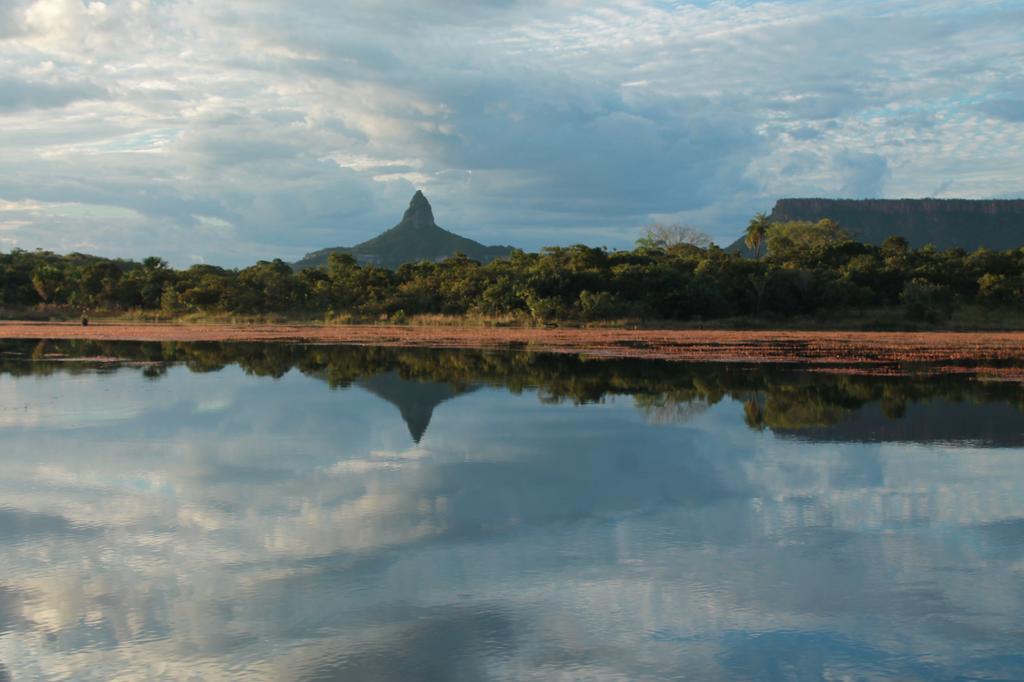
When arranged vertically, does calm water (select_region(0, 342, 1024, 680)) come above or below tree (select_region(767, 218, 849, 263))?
below

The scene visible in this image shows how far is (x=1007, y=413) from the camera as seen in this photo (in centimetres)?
1866

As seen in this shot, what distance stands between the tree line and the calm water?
47.4 m

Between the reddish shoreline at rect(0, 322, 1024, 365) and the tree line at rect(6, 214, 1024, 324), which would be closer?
the reddish shoreline at rect(0, 322, 1024, 365)

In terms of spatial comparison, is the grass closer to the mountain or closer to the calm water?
the mountain

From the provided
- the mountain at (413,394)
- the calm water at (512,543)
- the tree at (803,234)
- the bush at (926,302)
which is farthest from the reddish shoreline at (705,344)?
the tree at (803,234)

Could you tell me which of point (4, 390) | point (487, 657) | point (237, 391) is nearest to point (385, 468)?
point (487, 657)

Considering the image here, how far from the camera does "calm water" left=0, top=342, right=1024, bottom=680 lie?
256 inches

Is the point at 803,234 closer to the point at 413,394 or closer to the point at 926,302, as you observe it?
the point at 926,302

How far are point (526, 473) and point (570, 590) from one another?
4962 millimetres

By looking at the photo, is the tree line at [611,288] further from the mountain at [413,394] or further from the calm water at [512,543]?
the calm water at [512,543]

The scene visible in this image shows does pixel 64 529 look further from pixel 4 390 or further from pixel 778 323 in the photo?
pixel 778 323

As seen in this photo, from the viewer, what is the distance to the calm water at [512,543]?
6512mm

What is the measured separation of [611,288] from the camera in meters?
67.3

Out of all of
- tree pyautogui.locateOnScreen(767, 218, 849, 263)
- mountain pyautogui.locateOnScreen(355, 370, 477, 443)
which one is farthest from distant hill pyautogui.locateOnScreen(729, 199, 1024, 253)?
mountain pyautogui.locateOnScreen(355, 370, 477, 443)
